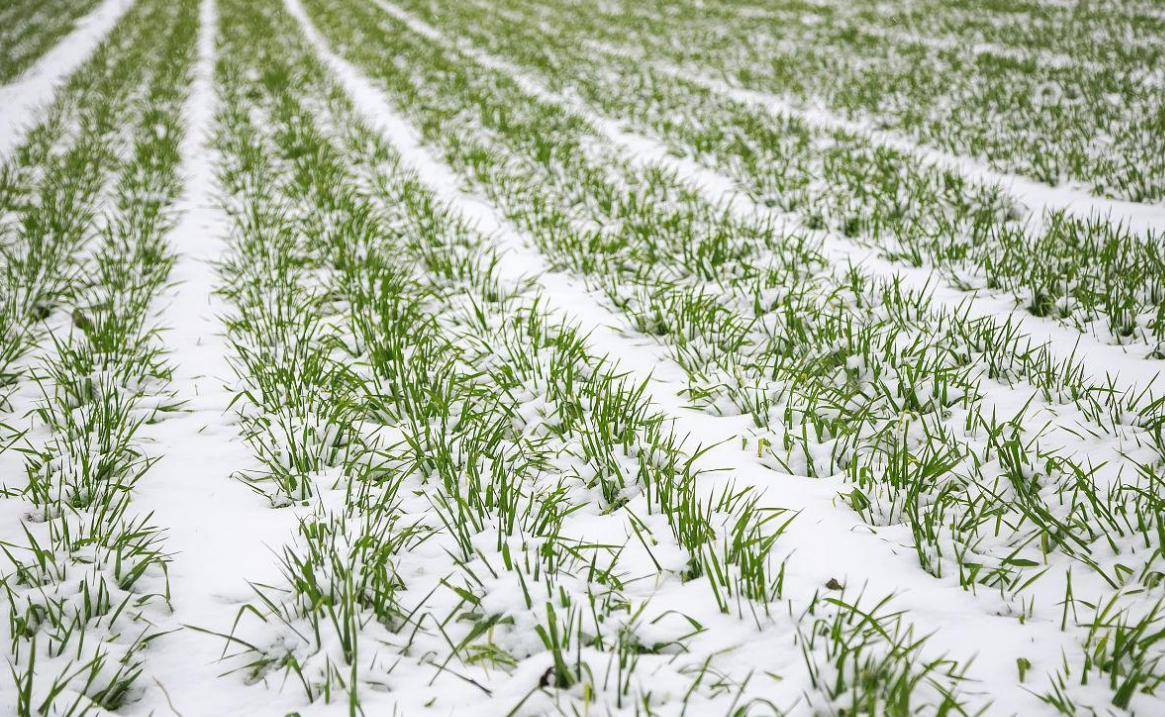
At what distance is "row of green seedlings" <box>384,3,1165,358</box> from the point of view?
3557mm

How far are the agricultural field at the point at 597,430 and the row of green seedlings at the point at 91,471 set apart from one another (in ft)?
0.07

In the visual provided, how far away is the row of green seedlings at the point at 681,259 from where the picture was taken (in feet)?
9.04

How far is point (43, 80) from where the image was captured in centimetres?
1233

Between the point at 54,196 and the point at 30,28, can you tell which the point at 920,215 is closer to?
the point at 54,196

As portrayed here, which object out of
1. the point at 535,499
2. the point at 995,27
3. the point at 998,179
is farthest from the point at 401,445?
the point at 995,27

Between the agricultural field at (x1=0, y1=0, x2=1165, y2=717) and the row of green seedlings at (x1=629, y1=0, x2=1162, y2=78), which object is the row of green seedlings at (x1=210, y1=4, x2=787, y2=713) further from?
the row of green seedlings at (x1=629, y1=0, x2=1162, y2=78)

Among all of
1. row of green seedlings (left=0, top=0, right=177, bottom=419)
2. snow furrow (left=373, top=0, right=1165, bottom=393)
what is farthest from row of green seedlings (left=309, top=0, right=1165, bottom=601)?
row of green seedlings (left=0, top=0, right=177, bottom=419)

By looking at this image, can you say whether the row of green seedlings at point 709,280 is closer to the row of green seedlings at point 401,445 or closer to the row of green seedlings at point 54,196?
the row of green seedlings at point 401,445

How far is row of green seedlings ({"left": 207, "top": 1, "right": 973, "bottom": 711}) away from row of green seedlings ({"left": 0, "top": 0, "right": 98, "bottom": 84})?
14.4 m

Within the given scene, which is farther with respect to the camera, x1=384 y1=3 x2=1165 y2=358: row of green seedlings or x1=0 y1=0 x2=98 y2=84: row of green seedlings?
x1=0 y1=0 x2=98 y2=84: row of green seedlings

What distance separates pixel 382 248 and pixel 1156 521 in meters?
4.70

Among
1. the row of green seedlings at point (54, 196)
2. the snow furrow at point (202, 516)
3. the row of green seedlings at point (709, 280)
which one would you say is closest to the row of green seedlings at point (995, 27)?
the row of green seedlings at point (709, 280)

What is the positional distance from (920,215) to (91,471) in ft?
18.1

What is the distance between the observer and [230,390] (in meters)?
3.23
